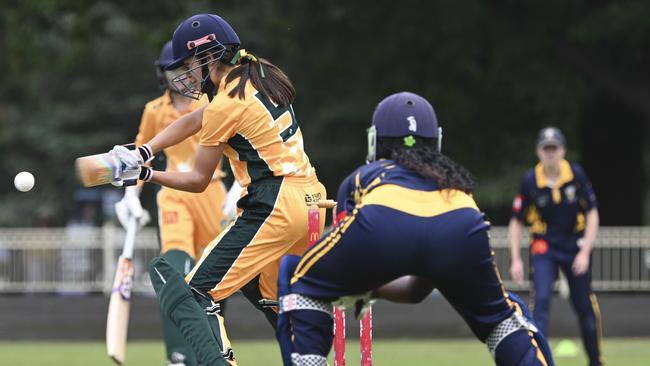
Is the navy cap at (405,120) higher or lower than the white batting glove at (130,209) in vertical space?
higher

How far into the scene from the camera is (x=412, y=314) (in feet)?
64.5

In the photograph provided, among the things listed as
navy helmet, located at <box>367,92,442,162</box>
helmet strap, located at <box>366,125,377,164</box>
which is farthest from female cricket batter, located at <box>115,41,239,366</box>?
navy helmet, located at <box>367,92,442,162</box>

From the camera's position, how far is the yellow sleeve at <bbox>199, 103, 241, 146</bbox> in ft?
23.8

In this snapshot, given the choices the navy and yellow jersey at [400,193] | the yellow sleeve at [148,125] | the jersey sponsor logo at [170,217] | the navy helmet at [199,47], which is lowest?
the jersey sponsor logo at [170,217]

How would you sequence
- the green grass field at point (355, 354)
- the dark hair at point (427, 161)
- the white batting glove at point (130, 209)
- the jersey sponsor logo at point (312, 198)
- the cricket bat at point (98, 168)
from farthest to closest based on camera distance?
the green grass field at point (355, 354) → the white batting glove at point (130, 209) → the jersey sponsor logo at point (312, 198) → the cricket bat at point (98, 168) → the dark hair at point (427, 161)

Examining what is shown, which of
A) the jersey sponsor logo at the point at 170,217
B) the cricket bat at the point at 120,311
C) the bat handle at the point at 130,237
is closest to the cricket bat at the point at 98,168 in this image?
the cricket bat at the point at 120,311

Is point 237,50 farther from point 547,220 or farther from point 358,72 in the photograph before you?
point 358,72

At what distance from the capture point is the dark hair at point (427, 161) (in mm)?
6246

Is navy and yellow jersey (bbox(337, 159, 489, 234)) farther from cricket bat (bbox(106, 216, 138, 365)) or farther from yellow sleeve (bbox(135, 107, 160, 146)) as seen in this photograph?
yellow sleeve (bbox(135, 107, 160, 146))

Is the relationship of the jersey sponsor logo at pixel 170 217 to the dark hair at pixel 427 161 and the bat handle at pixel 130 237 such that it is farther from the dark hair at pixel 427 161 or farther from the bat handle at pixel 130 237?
the dark hair at pixel 427 161

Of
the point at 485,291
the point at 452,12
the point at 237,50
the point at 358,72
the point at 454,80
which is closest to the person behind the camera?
the point at 485,291

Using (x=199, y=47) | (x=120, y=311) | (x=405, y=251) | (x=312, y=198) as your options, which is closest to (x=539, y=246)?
(x=120, y=311)

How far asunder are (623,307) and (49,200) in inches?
798

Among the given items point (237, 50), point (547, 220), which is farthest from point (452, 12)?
point (237, 50)
